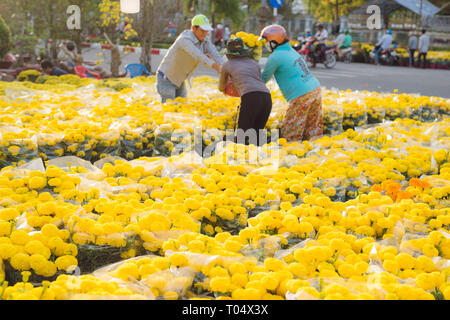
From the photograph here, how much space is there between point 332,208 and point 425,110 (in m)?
3.98

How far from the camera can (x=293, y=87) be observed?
194 inches

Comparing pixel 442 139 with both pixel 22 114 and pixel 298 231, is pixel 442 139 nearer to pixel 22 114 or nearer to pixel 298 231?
pixel 298 231

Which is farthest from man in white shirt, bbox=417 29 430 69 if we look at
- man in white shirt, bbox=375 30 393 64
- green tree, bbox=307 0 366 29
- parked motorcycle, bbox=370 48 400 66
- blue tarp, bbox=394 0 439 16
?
green tree, bbox=307 0 366 29

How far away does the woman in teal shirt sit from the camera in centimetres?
488

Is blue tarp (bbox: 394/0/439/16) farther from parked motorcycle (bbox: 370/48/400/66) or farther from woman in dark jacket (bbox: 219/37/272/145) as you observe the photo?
woman in dark jacket (bbox: 219/37/272/145)

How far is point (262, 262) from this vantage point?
1.85 meters

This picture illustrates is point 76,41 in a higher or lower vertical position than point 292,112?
higher

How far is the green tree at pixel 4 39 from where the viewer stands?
29.7 ft

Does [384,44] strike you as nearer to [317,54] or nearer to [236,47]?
[317,54]

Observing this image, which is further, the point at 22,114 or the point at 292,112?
the point at 292,112
